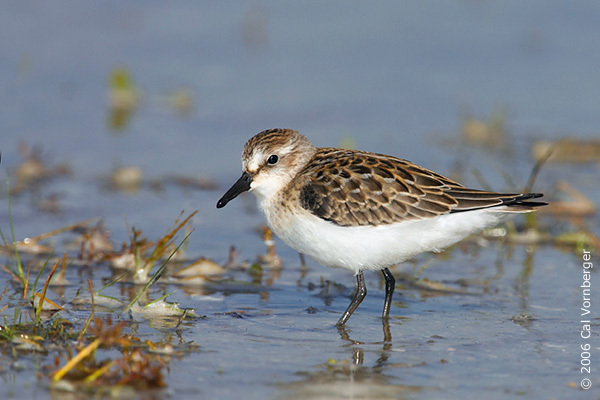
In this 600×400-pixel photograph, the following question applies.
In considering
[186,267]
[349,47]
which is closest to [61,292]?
[186,267]

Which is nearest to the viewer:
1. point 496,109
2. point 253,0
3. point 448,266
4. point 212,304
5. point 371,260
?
point 371,260

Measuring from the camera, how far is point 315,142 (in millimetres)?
11852

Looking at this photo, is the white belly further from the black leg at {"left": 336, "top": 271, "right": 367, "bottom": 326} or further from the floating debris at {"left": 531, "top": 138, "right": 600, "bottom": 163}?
the floating debris at {"left": 531, "top": 138, "right": 600, "bottom": 163}

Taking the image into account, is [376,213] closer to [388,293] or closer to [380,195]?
[380,195]

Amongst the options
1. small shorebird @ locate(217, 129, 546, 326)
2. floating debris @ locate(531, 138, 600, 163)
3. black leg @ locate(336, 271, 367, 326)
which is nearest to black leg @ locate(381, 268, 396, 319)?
small shorebird @ locate(217, 129, 546, 326)

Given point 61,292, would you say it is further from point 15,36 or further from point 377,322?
point 15,36

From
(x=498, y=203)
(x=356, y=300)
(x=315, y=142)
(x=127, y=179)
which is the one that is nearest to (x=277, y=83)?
(x=315, y=142)

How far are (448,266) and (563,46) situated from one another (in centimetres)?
803

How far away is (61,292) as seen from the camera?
23.6 feet

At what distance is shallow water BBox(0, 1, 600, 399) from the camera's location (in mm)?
5883

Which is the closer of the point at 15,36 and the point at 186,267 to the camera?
the point at 186,267

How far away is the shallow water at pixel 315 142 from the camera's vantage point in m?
5.88

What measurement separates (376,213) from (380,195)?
145 mm

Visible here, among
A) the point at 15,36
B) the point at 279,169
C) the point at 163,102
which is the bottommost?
the point at 279,169
